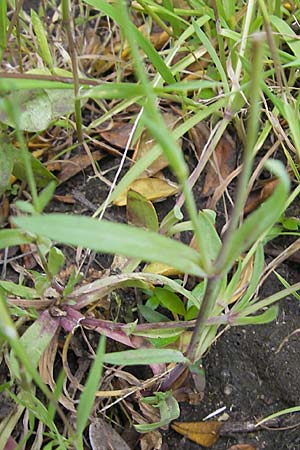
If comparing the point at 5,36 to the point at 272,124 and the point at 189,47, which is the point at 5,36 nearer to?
the point at 189,47

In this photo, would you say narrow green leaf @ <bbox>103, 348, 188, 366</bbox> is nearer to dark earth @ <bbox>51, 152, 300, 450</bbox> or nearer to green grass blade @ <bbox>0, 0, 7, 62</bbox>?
dark earth @ <bbox>51, 152, 300, 450</bbox>

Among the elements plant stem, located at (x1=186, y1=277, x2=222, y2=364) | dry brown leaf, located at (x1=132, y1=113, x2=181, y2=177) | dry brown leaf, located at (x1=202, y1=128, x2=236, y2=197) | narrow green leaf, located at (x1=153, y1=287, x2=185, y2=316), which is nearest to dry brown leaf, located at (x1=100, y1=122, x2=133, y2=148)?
dry brown leaf, located at (x1=132, y1=113, x2=181, y2=177)

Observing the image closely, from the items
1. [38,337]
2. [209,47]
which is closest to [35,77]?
[209,47]

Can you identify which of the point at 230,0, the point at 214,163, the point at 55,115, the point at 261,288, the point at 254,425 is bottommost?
the point at 254,425

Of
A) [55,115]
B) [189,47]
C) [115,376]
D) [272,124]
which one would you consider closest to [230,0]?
[189,47]

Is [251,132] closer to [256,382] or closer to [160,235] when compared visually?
[160,235]

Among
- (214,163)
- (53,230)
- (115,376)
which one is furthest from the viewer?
(214,163)

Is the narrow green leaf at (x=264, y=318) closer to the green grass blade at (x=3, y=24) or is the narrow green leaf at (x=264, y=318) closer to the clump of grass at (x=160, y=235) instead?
the clump of grass at (x=160, y=235)
